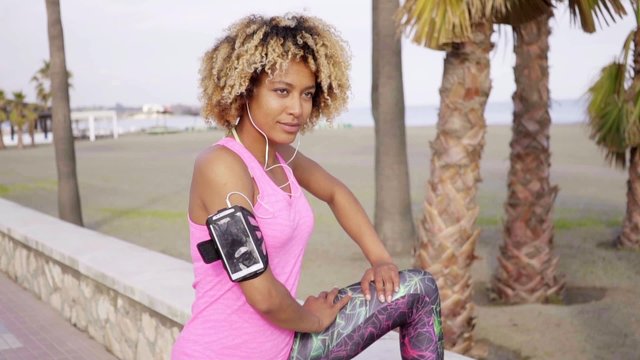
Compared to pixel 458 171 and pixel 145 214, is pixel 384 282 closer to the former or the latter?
pixel 458 171

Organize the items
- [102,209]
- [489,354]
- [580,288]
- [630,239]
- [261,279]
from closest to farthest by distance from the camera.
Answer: [261,279], [489,354], [580,288], [630,239], [102,209]

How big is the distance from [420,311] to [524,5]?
4601 millimetres

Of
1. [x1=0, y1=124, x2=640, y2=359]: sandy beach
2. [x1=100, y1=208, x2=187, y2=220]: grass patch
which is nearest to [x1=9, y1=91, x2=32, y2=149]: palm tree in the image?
[x1=0, y1=124, x2=640, y2=359]: sandy beach

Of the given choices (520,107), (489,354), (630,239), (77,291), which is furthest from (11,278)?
(630,239)

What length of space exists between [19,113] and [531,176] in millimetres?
50096

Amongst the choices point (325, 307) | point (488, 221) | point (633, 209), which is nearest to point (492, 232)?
point (488, 221)

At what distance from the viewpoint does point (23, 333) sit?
515cm

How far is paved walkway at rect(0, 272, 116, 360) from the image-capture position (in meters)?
4.66

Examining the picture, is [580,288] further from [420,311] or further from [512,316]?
[420,311]

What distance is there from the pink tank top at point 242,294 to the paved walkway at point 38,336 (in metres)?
2.77

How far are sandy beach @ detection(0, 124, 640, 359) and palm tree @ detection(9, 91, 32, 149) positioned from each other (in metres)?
23.3

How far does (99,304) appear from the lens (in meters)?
4.54

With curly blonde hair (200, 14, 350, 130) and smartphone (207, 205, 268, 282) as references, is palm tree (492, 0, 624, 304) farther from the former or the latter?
Answer: smartphone (207, 205, 268, 282)

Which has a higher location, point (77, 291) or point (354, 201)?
point (354, 201)
